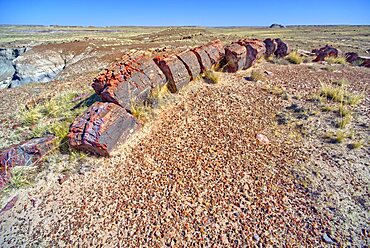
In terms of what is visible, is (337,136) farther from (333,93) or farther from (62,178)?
(62,178)

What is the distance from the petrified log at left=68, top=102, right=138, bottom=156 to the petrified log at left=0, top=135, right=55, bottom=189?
19.0 inches

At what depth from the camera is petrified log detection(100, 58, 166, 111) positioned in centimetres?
437

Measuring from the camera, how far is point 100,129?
3.78 metres

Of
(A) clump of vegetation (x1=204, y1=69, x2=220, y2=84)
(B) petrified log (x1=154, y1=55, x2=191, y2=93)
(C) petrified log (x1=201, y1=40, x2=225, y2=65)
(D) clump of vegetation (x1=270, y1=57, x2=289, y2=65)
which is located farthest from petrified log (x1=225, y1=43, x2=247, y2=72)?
(D) clump of vegetation (x1=270, y1=57, x2=289, y2=65)

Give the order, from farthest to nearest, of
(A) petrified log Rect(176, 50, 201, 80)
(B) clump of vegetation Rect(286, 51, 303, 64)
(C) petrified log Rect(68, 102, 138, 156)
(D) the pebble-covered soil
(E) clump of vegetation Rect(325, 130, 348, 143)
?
(B) clump of vegetation Rect(286, 51, 303, 64) → (A) petrified log Rect(176, 50, 201, 80) → (E) clump of vegetation Rect(325, 130, 348, 143) → (C) petrified log Rect(68, 102, 138, 156) → (D) the pebble-covered soil

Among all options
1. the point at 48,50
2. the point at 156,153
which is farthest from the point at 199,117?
the point at 48,50

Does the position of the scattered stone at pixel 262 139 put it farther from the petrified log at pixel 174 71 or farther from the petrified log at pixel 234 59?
the petrified log at pixel 234 59

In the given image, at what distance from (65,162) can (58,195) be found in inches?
24.7

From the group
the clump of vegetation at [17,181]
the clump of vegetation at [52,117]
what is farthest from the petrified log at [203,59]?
the clump of vegetation at [17,181]

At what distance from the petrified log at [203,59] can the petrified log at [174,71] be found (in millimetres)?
729

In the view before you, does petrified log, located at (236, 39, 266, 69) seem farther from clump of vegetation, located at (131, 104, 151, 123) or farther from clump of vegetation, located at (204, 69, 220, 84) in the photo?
clump of vegetation, located at (131, 104, 151, 123)

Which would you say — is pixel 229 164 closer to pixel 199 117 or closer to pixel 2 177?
pixel 199 117

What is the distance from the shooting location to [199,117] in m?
4.83

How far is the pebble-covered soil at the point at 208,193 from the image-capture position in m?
2.78
